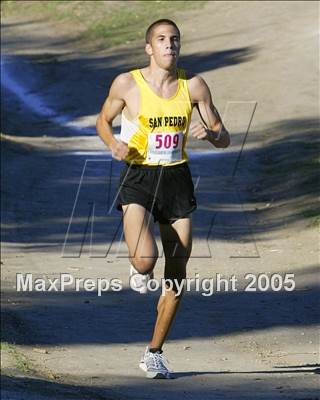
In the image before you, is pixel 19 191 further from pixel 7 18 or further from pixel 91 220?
pixel 7 18

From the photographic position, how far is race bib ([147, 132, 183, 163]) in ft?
31.3

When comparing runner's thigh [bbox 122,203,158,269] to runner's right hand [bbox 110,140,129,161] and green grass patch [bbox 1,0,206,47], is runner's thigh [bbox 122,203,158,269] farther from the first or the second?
green grass patch [bbox 1,0,206,47]

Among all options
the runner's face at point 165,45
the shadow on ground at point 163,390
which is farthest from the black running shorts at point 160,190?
the shadow on ground at point 163,390

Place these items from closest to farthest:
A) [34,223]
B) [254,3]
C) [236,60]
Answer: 1. [34,223]
2. [236,60]
3. [254,3]

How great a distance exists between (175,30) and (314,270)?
6764mm

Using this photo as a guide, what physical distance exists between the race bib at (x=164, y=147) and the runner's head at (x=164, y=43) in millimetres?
502

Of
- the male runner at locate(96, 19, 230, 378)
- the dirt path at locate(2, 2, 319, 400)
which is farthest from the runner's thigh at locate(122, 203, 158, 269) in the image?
the dirt path at locate(2, 2, 319, 400)

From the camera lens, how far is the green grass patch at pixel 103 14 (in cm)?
4376

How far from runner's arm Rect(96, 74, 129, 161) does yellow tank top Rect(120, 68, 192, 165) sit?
0.34ft

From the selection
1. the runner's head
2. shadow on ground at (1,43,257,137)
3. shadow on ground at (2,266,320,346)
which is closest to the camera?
the runner's head

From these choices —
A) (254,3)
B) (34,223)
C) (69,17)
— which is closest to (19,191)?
(34,223)

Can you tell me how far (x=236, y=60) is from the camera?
35906mm

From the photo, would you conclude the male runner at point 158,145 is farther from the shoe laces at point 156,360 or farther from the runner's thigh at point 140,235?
the shoe laces at point 156,360

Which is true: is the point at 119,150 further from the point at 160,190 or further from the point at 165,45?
the point at 165,45
